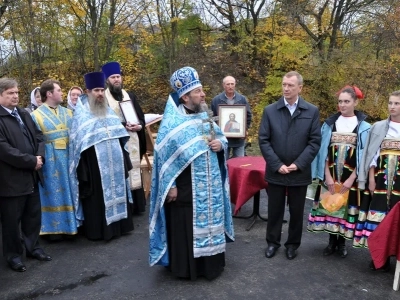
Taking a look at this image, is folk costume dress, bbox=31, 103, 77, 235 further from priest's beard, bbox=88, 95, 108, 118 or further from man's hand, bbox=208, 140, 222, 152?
man's hand, bbox=208, 140, 222, 152

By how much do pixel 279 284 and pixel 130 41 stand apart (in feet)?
37.5

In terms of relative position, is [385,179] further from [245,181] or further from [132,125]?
[132,125]

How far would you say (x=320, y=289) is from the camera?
3.68 metres

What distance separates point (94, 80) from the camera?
4809mm

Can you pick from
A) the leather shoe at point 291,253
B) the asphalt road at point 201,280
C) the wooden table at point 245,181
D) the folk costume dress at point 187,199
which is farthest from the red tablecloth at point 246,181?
the folk costume dress at point 187,199

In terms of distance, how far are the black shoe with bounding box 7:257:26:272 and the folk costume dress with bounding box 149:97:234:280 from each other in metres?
1.42

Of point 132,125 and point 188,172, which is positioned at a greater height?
point 132,125

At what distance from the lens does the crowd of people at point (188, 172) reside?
366 cm

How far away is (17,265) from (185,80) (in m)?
2.57

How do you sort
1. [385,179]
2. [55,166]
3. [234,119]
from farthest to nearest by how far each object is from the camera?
1. [234,119]
2. [55,166]
3. [385,179]

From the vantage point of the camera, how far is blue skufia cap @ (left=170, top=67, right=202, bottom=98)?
3.52m

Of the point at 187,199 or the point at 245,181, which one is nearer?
the point at 187,199

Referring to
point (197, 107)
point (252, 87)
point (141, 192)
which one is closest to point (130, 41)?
point (252, 87)

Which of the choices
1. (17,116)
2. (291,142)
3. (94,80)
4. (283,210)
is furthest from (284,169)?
(17,116)
